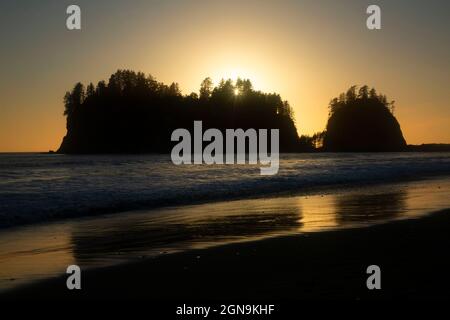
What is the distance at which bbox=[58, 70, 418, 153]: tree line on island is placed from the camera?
144875mm

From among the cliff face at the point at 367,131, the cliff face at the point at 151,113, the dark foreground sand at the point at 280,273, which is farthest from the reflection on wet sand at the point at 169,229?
the cliff face at the point at 367,131

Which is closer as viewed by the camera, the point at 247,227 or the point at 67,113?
the point at 247,227

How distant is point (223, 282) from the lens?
7117mm

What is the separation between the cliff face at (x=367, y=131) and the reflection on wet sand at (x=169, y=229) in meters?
176

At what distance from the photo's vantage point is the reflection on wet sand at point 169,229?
914cm

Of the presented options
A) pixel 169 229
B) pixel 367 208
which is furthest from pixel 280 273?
pixel 367 208

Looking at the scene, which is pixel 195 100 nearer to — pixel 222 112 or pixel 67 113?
pixel 222 112

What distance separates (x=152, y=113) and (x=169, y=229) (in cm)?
13758

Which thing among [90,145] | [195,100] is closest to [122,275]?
[90,145]

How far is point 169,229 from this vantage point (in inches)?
504
